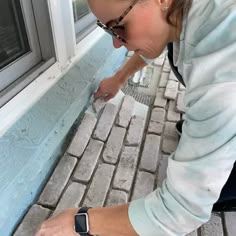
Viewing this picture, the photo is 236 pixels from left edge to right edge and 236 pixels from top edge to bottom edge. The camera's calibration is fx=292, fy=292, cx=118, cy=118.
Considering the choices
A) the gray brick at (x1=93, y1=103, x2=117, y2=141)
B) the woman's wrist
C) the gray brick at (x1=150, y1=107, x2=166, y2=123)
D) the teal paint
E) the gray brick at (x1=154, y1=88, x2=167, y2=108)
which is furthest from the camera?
the gray brick at (x1=154, y1=88, x2=167, y2=108)

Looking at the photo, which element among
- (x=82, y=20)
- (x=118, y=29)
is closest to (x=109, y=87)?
(x=82, y=20)

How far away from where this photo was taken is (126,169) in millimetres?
1188

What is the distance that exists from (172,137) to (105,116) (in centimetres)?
34

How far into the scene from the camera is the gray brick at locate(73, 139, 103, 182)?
45.1 inches

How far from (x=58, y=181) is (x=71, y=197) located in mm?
90

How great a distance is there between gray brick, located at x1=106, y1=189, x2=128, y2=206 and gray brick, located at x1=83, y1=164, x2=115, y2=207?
0.02 m

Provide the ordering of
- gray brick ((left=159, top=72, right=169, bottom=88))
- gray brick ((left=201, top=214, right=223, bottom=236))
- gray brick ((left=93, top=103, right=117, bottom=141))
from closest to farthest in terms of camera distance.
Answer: gray brick ((left=201, top=214, right=223, bottom=236)) → gray brick ((left=93, top=103, right=117, bottom=141)) → gray brick ((left=159, top=72, right=169, bottom=88))

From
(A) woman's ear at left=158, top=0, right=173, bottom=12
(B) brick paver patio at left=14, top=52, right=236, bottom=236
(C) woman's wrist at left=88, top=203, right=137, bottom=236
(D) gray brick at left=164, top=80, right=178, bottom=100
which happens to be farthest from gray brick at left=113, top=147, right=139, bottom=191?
(A) woman's ear at left=158, top=0, right=173, bottom=12

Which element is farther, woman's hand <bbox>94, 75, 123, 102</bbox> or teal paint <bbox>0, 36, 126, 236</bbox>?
woman's hand <bbox>94, 75, 123, 102</bbox>

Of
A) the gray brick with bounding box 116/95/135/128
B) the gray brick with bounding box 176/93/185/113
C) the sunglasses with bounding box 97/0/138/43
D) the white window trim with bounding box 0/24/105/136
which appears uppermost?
the sunglasses with bounding box 97/0/138/43

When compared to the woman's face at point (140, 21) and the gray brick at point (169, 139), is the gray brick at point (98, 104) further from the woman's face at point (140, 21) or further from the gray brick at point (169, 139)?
the woman's face at point (140, 21)

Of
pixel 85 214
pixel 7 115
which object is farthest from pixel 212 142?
pixel 7 115

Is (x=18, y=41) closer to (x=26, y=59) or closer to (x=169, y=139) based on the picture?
(x=26, y=59)

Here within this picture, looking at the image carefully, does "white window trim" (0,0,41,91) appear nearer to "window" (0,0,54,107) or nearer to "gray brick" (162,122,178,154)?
"window" (0,0,54,107)
